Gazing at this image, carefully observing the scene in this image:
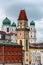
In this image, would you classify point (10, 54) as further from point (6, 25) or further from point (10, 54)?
point (6, 25)

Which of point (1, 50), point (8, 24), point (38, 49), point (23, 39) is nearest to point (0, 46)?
point (1, 50)

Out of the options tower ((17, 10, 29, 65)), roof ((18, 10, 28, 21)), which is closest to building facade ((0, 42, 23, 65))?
tower ((17, 10, 29, 65))

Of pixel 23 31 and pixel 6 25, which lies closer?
pixel 23 31

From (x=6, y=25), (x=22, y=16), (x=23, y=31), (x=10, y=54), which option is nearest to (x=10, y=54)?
(x=10, y=54)

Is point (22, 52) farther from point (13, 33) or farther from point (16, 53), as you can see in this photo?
point (13, 33)

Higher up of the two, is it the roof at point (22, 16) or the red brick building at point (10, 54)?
the roof at point (22, 16)

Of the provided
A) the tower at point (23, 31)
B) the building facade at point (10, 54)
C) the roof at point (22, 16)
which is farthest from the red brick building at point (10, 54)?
the roof at point (22, 16)

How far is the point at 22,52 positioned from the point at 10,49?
6.77m

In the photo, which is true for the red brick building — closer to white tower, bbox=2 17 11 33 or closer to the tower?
the tower

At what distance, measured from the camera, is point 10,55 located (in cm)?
8350

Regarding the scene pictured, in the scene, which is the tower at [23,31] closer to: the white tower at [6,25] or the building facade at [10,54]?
the building facade at [10,54]

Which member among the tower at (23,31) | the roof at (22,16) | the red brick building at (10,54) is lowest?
the red brick building at (10,54)

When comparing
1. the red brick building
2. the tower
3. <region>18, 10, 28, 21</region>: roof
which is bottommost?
the red brick building

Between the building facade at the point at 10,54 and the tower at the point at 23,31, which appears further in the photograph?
the tower at the point at 23,31
